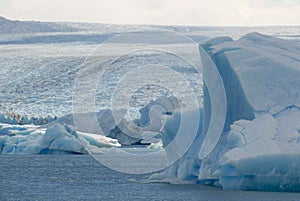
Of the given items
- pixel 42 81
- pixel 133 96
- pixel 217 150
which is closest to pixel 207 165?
pixel 217 150

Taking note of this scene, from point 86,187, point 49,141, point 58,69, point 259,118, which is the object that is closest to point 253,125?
point 259,118

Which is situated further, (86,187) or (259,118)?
(86,187)

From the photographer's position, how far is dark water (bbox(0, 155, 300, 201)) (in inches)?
725

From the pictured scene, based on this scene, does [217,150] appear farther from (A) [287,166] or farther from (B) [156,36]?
(B) [156,36]

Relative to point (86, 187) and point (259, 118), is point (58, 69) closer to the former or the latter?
point (86, 187)

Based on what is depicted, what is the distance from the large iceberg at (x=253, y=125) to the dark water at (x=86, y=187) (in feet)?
1.18

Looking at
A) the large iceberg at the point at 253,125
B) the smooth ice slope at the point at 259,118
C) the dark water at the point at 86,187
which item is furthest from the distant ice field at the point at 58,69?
the smooth ice slope at the point at 259,118

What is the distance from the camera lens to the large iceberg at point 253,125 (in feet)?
58.1

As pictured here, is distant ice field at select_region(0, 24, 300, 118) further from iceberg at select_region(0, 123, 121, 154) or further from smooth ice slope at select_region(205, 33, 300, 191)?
smooth ice slope at select_region(205, 33, 300, 191)

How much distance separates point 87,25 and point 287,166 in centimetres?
7111

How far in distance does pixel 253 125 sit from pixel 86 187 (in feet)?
16.7

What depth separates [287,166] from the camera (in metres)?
17.5

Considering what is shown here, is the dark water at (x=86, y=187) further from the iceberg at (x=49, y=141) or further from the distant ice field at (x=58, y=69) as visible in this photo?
the distant ice field at (x=58, y=69)

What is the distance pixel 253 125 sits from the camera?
18281mm
